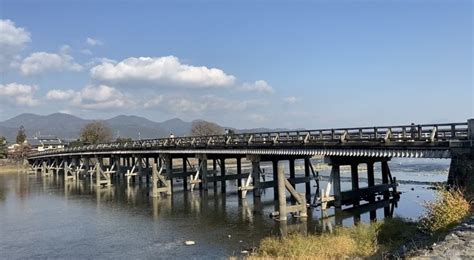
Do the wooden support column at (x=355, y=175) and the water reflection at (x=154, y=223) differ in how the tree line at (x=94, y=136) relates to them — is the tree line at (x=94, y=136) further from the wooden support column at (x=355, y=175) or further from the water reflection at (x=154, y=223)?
the wooden support column at (x=355, y=175)

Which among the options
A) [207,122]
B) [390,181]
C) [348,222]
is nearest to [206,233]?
[348,222]

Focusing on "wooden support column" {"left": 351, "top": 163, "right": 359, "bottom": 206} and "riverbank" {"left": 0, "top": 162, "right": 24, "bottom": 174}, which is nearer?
Answer: "wooden support column" {"left": 351, "top": 163, "right": 359, "bottom": 206}

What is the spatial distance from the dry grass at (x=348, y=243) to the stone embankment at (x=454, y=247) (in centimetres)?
357

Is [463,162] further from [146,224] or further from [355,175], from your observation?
[146,224]

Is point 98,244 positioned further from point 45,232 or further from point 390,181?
point 390,181

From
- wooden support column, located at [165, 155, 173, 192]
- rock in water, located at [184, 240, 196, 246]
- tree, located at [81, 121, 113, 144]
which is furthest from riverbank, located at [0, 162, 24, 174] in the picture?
rock in water, located at [184, 240, 196, 246]

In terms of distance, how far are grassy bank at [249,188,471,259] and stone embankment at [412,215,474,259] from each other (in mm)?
1312

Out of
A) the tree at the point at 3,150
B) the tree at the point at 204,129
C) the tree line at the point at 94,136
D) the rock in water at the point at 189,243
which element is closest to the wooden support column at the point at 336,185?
the rock in water at the point at 189,243

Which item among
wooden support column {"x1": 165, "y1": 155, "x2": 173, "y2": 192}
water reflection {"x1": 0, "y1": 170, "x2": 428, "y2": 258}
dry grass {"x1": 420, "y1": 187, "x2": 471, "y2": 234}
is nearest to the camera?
dry grass {"x1": 420, "y1": 187, "x2": 471, "y2": 234}

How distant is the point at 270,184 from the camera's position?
133ft

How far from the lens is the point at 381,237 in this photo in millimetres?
19938

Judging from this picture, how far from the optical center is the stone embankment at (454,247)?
1173cm

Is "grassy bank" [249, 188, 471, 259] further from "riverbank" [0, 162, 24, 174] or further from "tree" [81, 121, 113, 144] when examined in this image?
"tree" [81, 121, 113, 144]

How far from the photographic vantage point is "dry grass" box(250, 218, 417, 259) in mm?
17422
